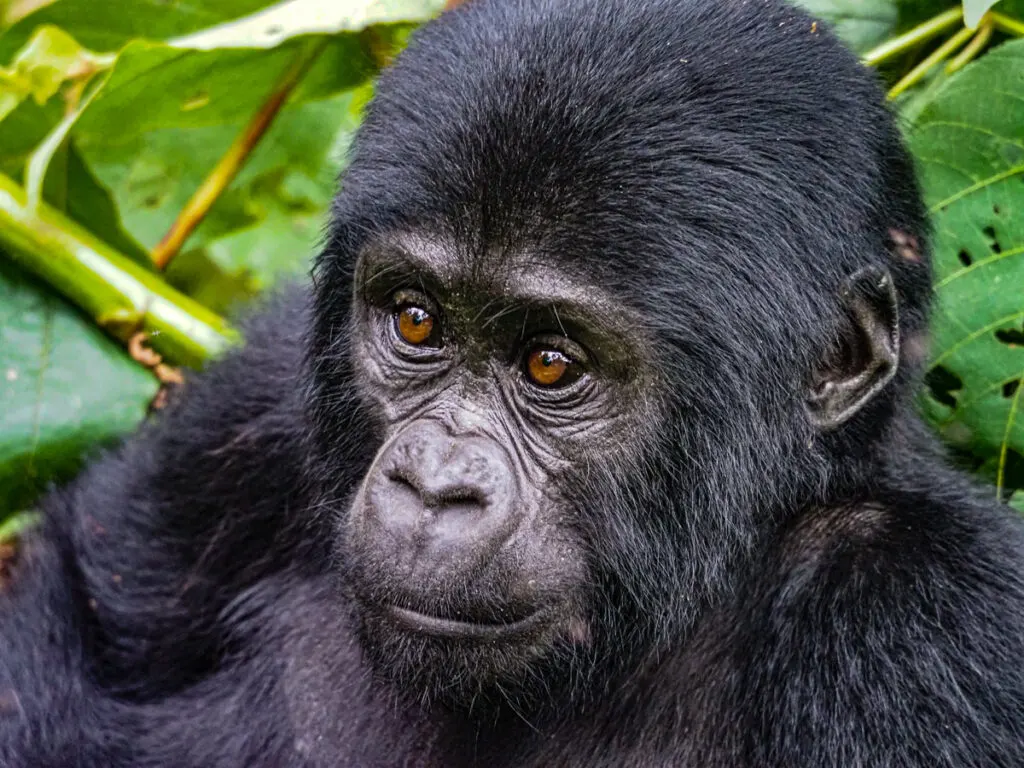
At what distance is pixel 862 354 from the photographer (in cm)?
362

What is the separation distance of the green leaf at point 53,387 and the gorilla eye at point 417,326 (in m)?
1.88

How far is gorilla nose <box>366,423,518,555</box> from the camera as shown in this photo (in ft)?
10.5

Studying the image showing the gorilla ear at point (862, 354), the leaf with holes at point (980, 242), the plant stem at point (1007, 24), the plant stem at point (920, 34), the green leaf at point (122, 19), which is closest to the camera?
the gorilla ear at point (862, 354)

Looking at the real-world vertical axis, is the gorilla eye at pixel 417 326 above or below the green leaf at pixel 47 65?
below

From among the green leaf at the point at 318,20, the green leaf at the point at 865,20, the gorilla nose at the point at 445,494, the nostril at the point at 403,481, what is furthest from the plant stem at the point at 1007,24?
the nostril at the point at 403,481

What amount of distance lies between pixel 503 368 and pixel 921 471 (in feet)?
4.18

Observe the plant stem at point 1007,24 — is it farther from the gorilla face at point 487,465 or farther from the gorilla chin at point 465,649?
the gorilla chin at point 465,649

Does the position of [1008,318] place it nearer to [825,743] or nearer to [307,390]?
[825,743]

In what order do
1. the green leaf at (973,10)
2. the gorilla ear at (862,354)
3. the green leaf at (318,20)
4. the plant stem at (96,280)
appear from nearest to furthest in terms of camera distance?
the gorilla ear at (862,354)
the green leaf at (973,10)
the green leaf at (318,20)
the plant stem at (96,280)

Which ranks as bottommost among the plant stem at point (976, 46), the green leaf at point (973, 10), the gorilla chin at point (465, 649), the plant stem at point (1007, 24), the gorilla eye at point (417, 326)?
the gorilla chin at point (465, 649)

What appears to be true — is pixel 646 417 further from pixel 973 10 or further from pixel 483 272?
pixel 973 10

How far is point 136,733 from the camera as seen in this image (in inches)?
181

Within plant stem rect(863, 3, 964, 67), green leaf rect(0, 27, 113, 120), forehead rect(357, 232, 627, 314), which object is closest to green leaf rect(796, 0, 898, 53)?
plant stem rect(863, 3, 964, 67)

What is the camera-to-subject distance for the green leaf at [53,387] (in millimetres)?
5039
